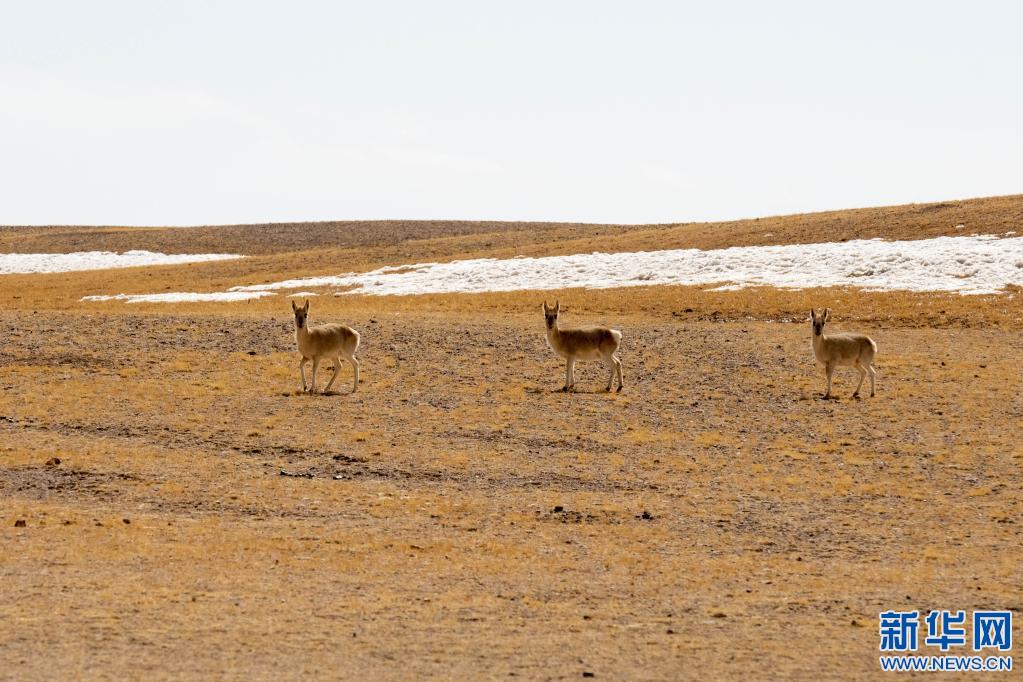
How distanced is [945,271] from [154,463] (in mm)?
34314

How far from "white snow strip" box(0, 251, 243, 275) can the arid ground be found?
59.5 meters

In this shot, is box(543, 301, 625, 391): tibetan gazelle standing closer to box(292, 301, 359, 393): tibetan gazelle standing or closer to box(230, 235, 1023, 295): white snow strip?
box(292, 301, 359, 393): tibetan gazelle standing

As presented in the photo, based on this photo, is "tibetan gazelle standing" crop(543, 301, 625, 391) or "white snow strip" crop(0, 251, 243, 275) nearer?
Answer: "tibetan gazelle standing" crop(543, 301, 625, 391)

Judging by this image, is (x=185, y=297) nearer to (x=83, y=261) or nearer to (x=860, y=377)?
(x=860, y=377)

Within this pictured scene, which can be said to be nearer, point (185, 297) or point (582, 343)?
point (582, 343)

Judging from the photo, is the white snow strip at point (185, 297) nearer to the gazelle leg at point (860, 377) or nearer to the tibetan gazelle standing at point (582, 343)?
A: the tibetan gazelle standing at point (582, 343)

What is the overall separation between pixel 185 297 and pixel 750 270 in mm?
23429

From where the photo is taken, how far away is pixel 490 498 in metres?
18.0

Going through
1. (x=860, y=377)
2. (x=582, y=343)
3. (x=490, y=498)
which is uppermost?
(x=582, y=343)

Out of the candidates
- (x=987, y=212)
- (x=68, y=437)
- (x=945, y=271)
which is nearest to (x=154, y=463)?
(x=68, y=437)

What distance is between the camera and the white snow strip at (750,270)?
45.8 meters

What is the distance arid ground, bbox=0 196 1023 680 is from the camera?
11.3m

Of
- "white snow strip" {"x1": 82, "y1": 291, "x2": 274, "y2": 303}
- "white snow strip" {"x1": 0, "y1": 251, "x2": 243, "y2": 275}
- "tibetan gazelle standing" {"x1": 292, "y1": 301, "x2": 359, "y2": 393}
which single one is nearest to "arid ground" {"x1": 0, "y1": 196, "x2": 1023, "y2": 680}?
"tibetan gazelle standing" {"x1": 292, "y1": 301, "x2": 359, "y2": 393}

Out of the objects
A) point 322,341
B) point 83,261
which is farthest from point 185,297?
point 83,261
